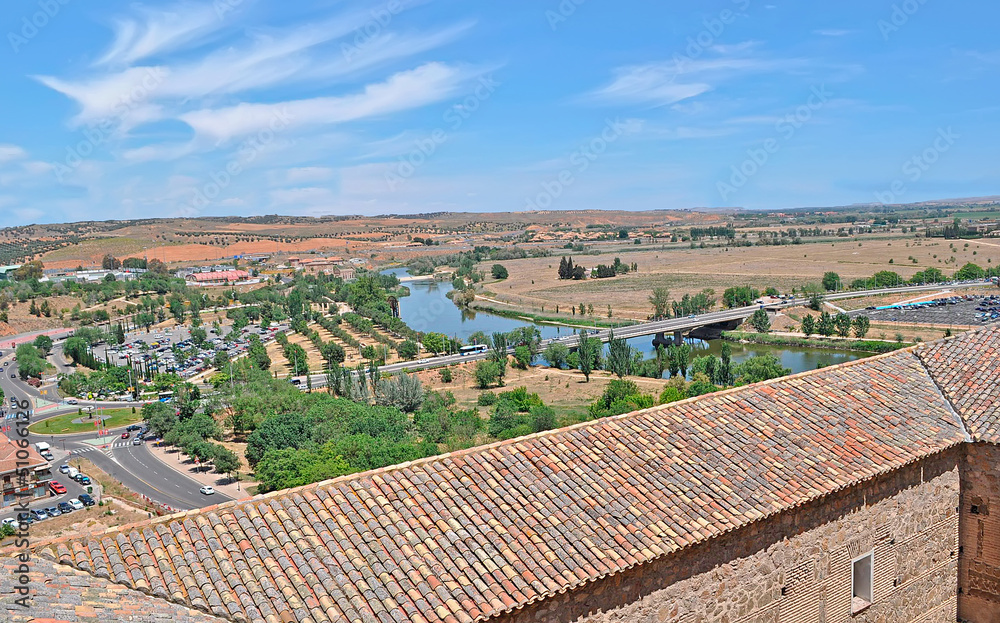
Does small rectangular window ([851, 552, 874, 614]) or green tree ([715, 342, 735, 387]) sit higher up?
small rectangular window ([851, 552, 874, 614])

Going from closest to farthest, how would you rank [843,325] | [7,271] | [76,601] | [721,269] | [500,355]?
[76,601], [500,355], [843,325], [721,269], [7,271]

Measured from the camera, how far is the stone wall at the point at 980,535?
8547mm

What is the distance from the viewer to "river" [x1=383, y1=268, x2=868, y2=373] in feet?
169

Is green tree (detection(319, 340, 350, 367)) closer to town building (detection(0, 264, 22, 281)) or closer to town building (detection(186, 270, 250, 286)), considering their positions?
town building (detection(186, 270, 250, 286))

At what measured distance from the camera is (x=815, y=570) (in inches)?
293

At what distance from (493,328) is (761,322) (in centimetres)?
2497

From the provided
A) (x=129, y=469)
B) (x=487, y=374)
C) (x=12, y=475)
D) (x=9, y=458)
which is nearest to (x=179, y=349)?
(x=487, y=374)

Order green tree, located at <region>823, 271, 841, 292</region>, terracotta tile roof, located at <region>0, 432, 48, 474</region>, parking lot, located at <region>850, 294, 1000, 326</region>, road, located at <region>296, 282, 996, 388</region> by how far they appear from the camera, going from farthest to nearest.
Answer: green tree, located at <region>823, 271, 841, 292</region>
parking lot, located at <region>850, 294, 1000, 326</region>
road, located at <region>296, 282, 996, 388</region>
terracotta tile roof, located at <region>0, 432, 48, 474</region>

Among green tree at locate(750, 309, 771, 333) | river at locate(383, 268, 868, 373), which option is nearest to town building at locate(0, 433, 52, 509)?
river at locate(383, 268, 868, 373)

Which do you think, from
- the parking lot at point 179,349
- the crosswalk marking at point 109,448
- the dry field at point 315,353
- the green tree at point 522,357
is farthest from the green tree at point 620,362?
the parking lot at point 179,349

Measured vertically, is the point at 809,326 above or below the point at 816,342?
above

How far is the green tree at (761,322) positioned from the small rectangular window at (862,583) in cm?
5566

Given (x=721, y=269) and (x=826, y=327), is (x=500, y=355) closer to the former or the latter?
(x=826, y=327)

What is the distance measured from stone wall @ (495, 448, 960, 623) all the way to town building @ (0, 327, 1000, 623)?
0.02m
